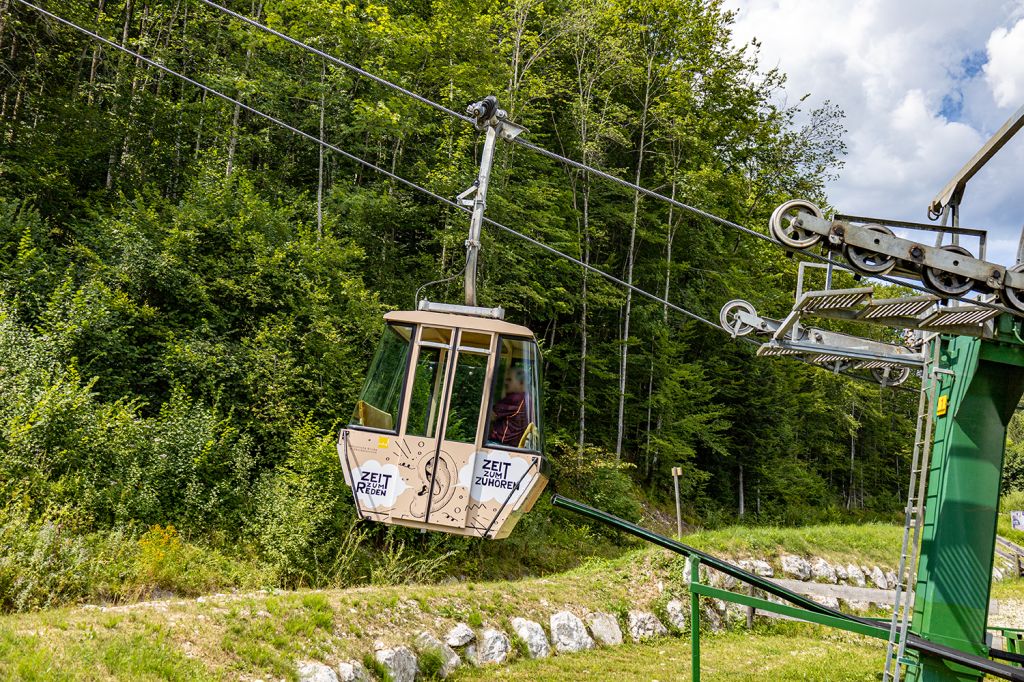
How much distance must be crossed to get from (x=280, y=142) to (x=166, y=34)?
502 centimetres

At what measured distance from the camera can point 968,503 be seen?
20.7 ft

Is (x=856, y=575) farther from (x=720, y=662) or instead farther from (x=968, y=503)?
(x=968, y=503)

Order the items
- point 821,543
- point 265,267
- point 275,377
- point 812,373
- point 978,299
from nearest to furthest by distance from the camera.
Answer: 1. point 978,299
2. point 275,377
3. point 265,267
4. point 821,543
5. point 812,373

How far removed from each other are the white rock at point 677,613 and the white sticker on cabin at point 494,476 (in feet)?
25.9

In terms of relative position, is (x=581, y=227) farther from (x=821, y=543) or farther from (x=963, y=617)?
(x=963, y=617)

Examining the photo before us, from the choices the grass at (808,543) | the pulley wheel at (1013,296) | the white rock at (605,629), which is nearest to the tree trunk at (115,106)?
the white rock at (605,629)

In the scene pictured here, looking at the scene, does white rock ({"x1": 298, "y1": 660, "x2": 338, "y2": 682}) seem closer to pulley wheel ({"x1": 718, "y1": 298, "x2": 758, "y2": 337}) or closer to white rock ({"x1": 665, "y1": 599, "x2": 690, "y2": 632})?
pulley wheel ({"x1": 718, "y1": 298, "x2": 758, "y2": 337})

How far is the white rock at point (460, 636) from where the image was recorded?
992 centimetres

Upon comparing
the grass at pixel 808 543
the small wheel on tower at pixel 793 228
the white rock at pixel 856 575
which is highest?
the small wheel on tower at pixel 793 228

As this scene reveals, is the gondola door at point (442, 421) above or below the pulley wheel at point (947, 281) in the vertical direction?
below

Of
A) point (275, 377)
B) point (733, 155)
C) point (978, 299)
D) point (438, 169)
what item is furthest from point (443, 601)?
point (733, 155)

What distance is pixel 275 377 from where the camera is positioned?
13.7 m

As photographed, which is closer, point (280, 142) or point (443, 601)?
point (443, 601)

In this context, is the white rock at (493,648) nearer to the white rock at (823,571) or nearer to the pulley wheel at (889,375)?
the pulley wheel at (889,375)
